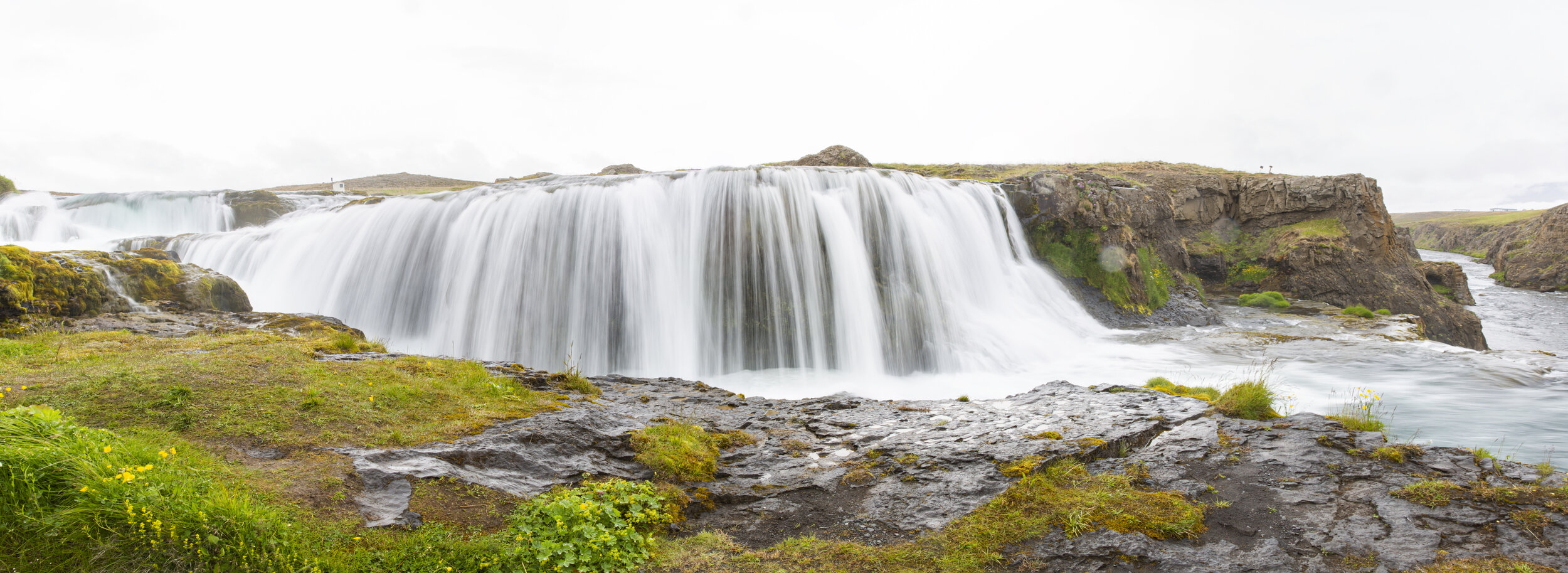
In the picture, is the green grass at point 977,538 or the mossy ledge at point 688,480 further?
the green grass at point 977,538

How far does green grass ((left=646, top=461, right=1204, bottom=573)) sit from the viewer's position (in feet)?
11.6

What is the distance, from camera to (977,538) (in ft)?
12.4

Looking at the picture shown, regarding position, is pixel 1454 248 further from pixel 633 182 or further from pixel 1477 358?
pixel 633 182

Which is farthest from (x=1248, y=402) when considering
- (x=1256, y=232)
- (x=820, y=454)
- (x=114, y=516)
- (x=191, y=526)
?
(x=1256, y=232)

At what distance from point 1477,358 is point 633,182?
17016 mm

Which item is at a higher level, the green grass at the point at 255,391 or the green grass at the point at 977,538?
the green grass at the point at 255,391

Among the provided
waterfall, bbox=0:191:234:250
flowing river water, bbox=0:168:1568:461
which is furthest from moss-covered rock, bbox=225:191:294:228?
flowing river water, bbox=0:168:1568:461

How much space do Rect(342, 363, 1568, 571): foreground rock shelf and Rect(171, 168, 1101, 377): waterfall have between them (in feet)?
21.1

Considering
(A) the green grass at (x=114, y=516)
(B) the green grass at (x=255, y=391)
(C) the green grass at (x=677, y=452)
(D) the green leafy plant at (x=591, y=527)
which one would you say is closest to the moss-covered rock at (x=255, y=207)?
(B) the green grass at (x=255, y=391)

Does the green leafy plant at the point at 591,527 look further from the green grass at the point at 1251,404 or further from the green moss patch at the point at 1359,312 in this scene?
the green moss patch at the point at 1359,312

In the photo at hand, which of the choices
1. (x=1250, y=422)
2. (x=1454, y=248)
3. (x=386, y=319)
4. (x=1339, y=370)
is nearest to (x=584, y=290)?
(x=386, y=319)

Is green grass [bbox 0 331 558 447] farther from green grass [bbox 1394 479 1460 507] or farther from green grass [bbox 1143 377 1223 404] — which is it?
green grass [bbox 1143 377 1223 404]

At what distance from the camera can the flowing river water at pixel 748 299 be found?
39.4 ft

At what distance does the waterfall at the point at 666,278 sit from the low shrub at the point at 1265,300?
9.99 metres
